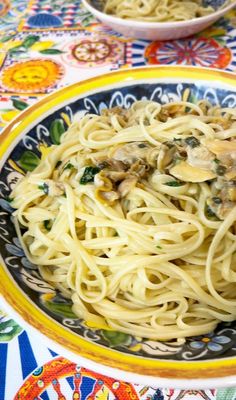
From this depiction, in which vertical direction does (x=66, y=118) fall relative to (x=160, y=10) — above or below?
below

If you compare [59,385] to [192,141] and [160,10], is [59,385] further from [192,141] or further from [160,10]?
[160,10]

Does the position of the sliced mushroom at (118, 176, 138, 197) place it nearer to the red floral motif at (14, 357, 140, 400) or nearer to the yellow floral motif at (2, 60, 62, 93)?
the red floral motif at (14, 357, 140, 400)

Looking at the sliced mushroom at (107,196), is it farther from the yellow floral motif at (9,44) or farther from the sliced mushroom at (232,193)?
the yellow floral motif at (9,44)

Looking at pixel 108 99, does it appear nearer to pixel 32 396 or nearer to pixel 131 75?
pixel 131 75

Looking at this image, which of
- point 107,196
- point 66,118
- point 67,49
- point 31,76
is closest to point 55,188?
point 107,196

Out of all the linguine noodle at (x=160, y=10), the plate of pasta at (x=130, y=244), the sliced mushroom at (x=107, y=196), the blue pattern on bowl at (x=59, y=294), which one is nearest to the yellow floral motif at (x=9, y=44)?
the linguine noodle at (x=160, y=10)

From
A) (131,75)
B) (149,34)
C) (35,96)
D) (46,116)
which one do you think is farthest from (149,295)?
(149,34)

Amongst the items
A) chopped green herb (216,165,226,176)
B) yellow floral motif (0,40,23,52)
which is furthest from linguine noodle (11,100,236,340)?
yellow floral motif (0,40,23,52)
